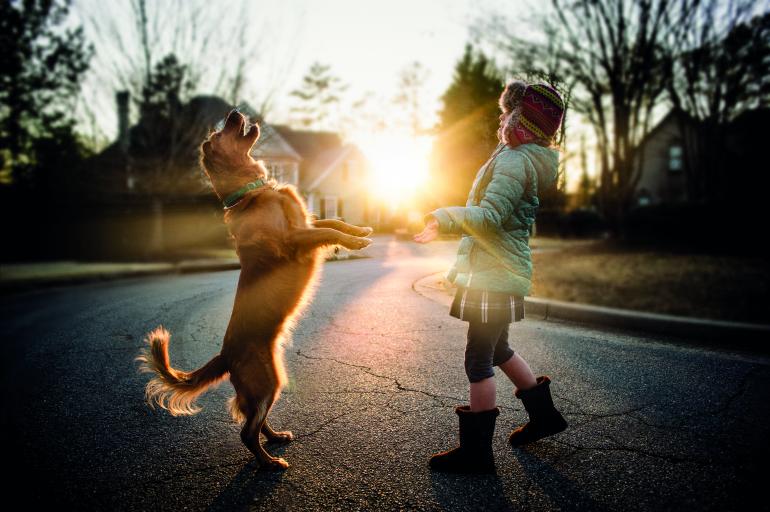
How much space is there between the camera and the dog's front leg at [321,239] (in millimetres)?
2457

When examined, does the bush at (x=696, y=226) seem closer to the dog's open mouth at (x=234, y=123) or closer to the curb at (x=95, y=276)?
the curb at (x=95, y=276)

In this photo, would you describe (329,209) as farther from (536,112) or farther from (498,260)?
A: (536,112)

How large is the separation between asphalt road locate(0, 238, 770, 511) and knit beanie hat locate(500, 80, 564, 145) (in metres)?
1.73

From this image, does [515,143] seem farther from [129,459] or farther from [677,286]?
[677,286]

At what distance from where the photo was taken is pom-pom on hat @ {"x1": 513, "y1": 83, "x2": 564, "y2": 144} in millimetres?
2355

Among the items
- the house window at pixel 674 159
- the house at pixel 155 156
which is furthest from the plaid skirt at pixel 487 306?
the house window at pixel 674 159

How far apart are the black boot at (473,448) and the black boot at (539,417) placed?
333 mm

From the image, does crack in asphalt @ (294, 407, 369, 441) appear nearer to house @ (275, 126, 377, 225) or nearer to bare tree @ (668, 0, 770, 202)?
house @ (275, 126, 377, 225)

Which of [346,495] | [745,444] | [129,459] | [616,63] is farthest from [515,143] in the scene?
[616,63]

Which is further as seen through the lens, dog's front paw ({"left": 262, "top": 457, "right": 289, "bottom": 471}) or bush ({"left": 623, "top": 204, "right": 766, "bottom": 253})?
bush ({"left": 623, "top": 204, "right": 766, "bottom": 253})

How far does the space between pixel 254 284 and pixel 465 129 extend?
6.29m

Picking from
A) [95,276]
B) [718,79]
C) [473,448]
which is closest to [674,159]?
[718,79]

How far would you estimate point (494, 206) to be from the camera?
223 centimetres

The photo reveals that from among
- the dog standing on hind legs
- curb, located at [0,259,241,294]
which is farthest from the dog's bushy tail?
curb, located at [0,259,241,294]
